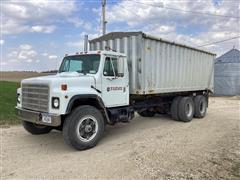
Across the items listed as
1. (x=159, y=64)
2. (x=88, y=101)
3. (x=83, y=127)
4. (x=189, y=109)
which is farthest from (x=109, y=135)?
(x=189, y=109)

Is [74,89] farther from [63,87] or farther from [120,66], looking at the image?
[120,66]

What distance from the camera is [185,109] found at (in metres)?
11.2

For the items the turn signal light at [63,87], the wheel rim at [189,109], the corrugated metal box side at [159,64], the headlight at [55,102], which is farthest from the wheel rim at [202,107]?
the headlight at [55,102]

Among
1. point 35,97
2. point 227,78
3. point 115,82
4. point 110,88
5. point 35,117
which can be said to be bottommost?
point 35,117

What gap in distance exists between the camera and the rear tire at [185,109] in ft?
36.4

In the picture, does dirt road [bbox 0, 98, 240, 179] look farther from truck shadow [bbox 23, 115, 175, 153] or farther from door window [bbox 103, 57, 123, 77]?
door window [bbox 103, 57, 123, 77]

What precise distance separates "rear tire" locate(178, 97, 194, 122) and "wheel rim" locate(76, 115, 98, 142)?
4.76 meters

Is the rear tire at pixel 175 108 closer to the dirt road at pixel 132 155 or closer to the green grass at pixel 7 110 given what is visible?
the dirt road at pixel 132 155

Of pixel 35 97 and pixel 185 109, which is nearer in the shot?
pixel 35 97

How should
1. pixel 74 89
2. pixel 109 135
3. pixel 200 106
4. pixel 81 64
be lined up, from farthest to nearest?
1. pixel 200 106
2. pixel 109 135
3. pixel 81 64
4. pixel 74 89

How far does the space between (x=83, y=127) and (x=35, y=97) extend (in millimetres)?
1402

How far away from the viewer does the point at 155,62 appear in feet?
31.2

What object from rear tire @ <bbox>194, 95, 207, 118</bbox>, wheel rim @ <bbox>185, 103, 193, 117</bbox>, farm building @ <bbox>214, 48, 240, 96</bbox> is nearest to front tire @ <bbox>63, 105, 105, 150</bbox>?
wheel rim @ <bbox>185, 103, 193, 117</bbox>

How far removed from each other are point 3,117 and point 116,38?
5302 millimetres
